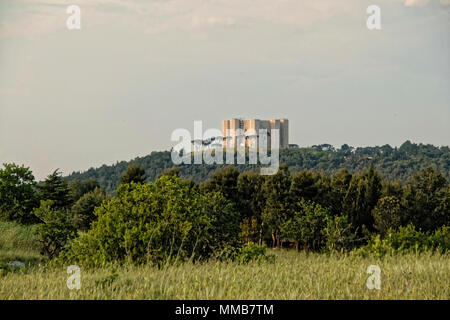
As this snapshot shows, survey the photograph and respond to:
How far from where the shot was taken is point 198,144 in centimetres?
2314

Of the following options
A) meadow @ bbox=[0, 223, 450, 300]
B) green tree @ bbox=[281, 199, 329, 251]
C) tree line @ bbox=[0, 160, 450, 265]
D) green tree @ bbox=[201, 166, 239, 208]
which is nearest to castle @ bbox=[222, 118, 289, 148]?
tree line @ bbox=[0, 160, 450, 265]

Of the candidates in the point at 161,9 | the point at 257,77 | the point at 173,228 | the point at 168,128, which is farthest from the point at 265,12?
the point at 173,228

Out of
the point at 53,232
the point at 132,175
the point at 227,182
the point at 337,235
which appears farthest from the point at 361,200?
the point at 53,232

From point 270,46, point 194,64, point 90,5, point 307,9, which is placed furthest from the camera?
point 270,46

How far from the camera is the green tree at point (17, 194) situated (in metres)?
24.5

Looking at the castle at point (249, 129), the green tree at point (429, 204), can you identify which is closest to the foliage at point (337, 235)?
the castle at point (249, 129)

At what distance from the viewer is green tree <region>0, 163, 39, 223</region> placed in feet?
80.5

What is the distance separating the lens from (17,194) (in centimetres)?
2530

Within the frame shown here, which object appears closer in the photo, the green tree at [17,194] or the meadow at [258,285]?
the meadow at [258,285]

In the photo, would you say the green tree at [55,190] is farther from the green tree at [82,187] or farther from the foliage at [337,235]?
the foliage at [337,235]

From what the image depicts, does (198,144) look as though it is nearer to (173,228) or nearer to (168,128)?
(168,128)

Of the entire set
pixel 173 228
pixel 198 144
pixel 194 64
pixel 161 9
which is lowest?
pixel 173 228

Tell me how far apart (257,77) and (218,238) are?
11241 mm

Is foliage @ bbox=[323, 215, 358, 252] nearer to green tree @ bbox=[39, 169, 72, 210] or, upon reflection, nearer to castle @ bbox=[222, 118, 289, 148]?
castle @ bbox=[222, 118, 289, 148]
